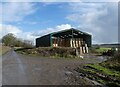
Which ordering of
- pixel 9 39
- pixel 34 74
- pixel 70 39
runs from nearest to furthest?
pixel 34 74 → pixel 70 39 → pixel 9 39

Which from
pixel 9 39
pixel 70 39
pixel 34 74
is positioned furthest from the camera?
pixel 9 39

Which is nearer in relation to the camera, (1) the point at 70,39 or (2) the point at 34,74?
(2) the point at 34,74

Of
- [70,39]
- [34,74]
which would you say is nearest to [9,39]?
[70,39]

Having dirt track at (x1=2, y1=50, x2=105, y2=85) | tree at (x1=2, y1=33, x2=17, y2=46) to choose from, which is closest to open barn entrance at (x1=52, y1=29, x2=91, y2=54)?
dirt track at (x1=2, y1=50, x2=105, y2=85)

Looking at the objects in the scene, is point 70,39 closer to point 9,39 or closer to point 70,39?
point 70,39

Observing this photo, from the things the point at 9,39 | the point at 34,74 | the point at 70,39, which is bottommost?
the point at 34,74

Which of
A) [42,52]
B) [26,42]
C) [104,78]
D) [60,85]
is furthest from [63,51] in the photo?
[26,42]

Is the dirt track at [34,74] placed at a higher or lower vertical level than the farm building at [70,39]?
lower

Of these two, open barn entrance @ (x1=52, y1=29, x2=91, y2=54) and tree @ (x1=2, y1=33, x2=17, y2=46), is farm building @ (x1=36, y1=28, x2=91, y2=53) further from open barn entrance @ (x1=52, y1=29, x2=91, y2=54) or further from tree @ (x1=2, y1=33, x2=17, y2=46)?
tree @ (x1=2, y1=33, x2=17, y2=46)

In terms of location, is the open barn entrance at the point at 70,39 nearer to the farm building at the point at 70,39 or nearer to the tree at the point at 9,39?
the farm building at the point at 70,39

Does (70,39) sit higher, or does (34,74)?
(70,39)

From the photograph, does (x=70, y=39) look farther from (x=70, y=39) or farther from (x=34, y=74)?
(x=34, y=74)

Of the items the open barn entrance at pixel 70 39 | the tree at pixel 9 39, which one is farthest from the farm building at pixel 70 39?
the tree at pixel 9 39

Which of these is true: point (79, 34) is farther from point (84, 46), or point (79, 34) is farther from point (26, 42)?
point (26, 42)
